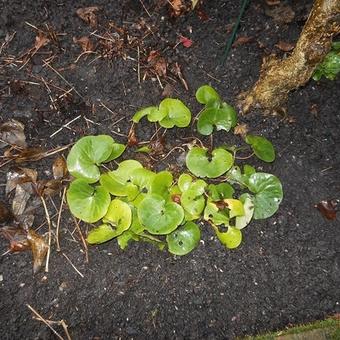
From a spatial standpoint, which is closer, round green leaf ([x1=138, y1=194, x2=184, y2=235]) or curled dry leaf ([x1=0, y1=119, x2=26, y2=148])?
round green leaf ([x1=138, y1=194, x2=184, y2=235])

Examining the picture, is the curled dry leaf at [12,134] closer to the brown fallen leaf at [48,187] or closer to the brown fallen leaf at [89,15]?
the brown fallen leaf at [48,187]

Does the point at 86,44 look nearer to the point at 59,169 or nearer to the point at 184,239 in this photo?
the point at 59,169

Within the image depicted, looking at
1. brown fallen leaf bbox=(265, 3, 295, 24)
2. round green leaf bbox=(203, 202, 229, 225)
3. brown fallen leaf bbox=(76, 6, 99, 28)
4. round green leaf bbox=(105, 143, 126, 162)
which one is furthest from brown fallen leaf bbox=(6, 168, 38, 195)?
brown fallen leaf bbox=(265, 3, 295, 24)

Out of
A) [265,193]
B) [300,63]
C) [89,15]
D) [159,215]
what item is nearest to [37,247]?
[159,215]

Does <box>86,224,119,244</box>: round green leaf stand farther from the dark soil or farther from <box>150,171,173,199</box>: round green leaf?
<box>150,171,173,199</box>: round green leaf

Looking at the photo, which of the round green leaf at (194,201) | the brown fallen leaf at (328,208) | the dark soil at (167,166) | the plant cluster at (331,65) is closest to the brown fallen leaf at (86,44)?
the dark soil at (167,166)

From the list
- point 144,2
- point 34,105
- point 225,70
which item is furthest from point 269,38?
point 34,105
